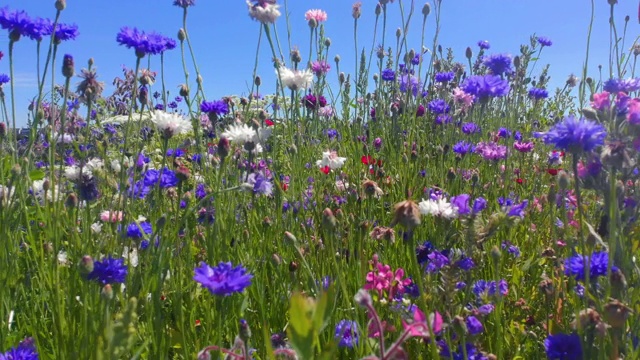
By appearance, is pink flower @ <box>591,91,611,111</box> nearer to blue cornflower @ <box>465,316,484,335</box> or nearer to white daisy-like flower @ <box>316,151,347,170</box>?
blue cornflower @ <box>465,316,484,335</box>

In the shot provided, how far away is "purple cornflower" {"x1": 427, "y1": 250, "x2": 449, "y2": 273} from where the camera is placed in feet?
4.70

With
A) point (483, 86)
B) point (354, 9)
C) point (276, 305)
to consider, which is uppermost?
point (354, 9)

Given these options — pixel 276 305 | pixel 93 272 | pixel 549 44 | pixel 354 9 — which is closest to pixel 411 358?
pixel 276 305

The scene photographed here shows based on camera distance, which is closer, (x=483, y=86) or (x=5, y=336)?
(x=5, y=336)

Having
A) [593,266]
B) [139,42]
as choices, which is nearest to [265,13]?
[139,42]

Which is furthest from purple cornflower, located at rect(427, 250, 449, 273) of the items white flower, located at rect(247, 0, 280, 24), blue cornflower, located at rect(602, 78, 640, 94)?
white flower, located at rect(247, 0, 280, 24)

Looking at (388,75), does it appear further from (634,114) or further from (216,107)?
(634,114)

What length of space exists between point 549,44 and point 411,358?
148 inches

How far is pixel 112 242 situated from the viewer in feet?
5.30

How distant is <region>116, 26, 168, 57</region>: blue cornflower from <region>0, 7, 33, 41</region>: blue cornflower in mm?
306

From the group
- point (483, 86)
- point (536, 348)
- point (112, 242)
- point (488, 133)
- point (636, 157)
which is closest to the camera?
point (636, 157)

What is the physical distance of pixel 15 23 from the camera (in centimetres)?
183

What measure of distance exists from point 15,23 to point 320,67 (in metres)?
1.88

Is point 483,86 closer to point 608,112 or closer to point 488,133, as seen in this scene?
point 608,112
